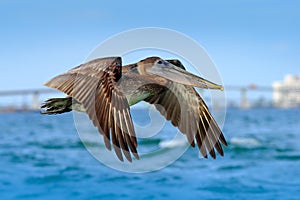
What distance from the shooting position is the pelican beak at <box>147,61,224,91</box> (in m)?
4.27

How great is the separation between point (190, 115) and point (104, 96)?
1.81 metres

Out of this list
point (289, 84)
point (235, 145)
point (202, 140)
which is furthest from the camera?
point (289, 84)

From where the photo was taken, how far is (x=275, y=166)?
65.7ft

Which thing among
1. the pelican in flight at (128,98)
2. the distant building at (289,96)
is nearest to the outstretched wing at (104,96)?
the pelican in flight at (128,98)

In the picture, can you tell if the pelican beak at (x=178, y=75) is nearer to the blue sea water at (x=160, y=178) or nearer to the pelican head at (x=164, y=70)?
the pelican head at (x=164, y=70)

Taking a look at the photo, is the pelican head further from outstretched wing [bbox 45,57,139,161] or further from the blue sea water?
the blue sea water

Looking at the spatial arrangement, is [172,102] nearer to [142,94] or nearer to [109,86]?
[142,94]

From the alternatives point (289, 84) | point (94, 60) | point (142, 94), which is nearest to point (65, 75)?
point (94, 60)

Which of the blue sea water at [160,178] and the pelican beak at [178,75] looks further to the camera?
the blue sea water at [160,178]

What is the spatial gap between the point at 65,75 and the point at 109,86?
0.38 meters

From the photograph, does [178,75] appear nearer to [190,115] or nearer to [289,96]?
[190,115]

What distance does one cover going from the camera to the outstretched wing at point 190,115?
536cm

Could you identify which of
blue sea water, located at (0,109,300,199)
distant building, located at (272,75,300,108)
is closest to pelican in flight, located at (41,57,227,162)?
blue sea water, located at (0,109,300,199)

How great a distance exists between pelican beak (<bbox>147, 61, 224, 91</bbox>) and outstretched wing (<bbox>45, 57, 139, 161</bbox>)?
0.63 m
